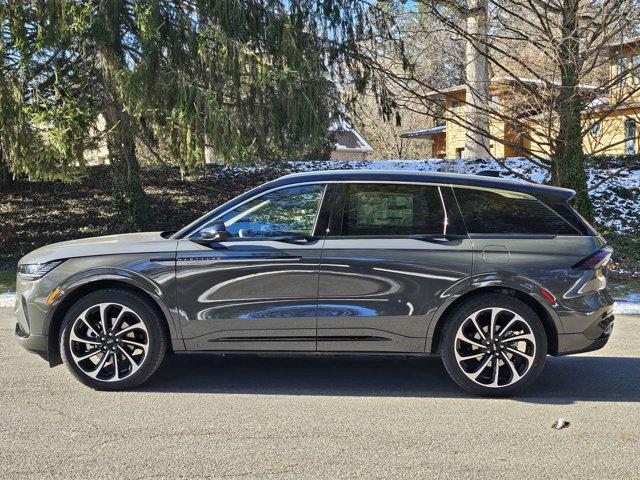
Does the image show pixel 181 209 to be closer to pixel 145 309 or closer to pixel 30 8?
pixel 30 8

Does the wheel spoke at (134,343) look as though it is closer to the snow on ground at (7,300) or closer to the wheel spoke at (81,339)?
the wheel spoke at (81,339)

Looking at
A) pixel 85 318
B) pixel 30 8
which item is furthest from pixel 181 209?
pixel 85 318

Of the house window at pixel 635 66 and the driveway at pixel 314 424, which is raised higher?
the house window at pixel 635 66

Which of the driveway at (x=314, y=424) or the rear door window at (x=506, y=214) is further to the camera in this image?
the rear door window at (x=506, y=214)

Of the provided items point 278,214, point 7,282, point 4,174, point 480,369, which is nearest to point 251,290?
point 278,214

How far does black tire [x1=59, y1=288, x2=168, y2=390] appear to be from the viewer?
5297 mm

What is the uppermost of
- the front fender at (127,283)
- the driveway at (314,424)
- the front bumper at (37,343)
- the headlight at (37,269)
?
the headlight at (37,269)

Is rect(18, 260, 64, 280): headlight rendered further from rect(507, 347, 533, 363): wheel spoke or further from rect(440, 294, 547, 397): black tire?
rect(507, 347, 533, 363): wheel spoke

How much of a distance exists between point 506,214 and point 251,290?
7.07 feet

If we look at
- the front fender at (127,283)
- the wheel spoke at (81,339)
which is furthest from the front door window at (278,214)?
the wheel spoke at (81,339)

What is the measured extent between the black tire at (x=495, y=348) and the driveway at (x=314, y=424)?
140mm

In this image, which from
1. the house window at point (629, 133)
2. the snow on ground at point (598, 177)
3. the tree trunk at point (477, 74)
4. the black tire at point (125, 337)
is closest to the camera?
the black tire at point (125, 337)

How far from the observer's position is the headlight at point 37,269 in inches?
213

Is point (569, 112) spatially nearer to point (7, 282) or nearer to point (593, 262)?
point (593, 262)
